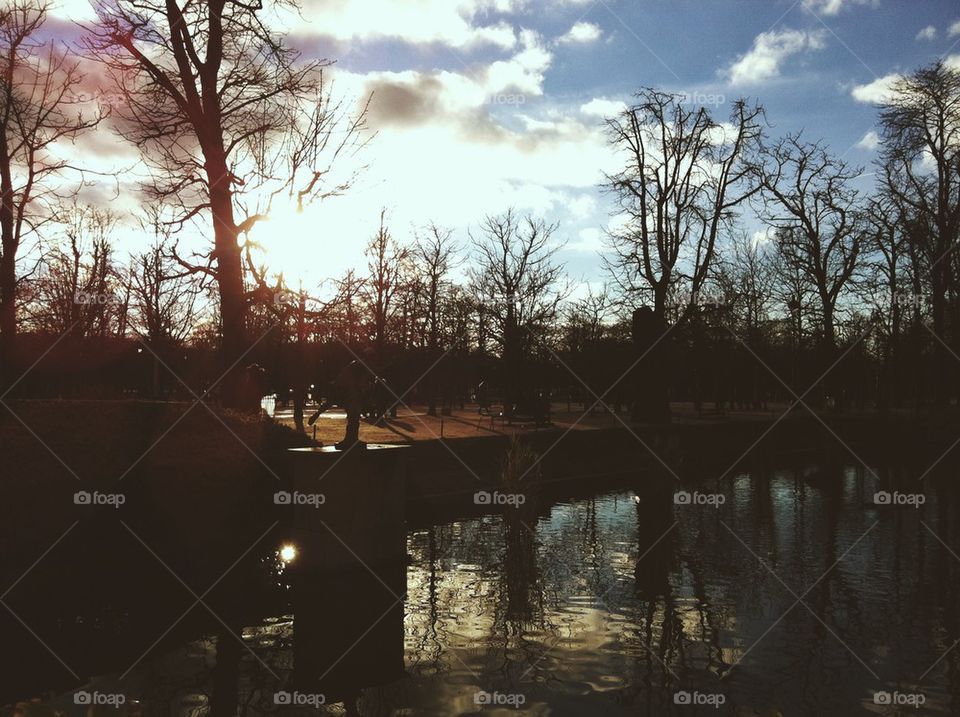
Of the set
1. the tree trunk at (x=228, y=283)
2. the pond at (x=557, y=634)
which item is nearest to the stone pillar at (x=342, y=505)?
the pond at (x=557, y=634)

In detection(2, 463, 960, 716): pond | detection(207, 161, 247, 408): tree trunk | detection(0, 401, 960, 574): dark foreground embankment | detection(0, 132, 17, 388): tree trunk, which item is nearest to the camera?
detection(2, 463, 960, 716): pond

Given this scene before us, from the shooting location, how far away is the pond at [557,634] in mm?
7109

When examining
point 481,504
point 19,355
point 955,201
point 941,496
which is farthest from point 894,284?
point 19,355

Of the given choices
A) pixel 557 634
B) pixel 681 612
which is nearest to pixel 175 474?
pixel 557 634

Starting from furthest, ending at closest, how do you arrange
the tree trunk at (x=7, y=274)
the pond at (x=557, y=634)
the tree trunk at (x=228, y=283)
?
the tree trunk at (x=228, y=283) → the tree trunk at (x=7, y=274) → the pond at (x=557, y=634)

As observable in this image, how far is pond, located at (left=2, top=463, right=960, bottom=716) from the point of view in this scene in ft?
23.3

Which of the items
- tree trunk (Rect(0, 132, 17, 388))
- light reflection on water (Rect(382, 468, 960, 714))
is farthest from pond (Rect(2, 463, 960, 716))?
tree trunk (Rect(0, 132, 17, 388))

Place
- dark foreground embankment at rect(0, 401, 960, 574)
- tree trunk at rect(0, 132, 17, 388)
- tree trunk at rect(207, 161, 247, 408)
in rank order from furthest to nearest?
1. tree trunk at rect(207, 161, 247, 408)
2. tree trunk at rect(0, 132, 17, 388)
3. dark foreground embankment at rect(0, 401, 960, 574)

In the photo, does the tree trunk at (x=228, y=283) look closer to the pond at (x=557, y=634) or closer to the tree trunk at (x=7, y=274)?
the tree trunk at (x=7, y=274)

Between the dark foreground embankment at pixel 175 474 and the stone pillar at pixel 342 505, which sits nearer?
the stone pillar at pixel 342 505

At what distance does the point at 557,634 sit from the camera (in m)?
8.89

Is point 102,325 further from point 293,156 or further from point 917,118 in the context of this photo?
point 917,118

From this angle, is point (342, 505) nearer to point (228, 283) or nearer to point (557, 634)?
point (557, 634)

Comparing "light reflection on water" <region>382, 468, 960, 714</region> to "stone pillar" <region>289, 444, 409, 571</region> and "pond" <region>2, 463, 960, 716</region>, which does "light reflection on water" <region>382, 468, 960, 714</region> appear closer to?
"pond" <region>2, 463, 960, 716</region>
